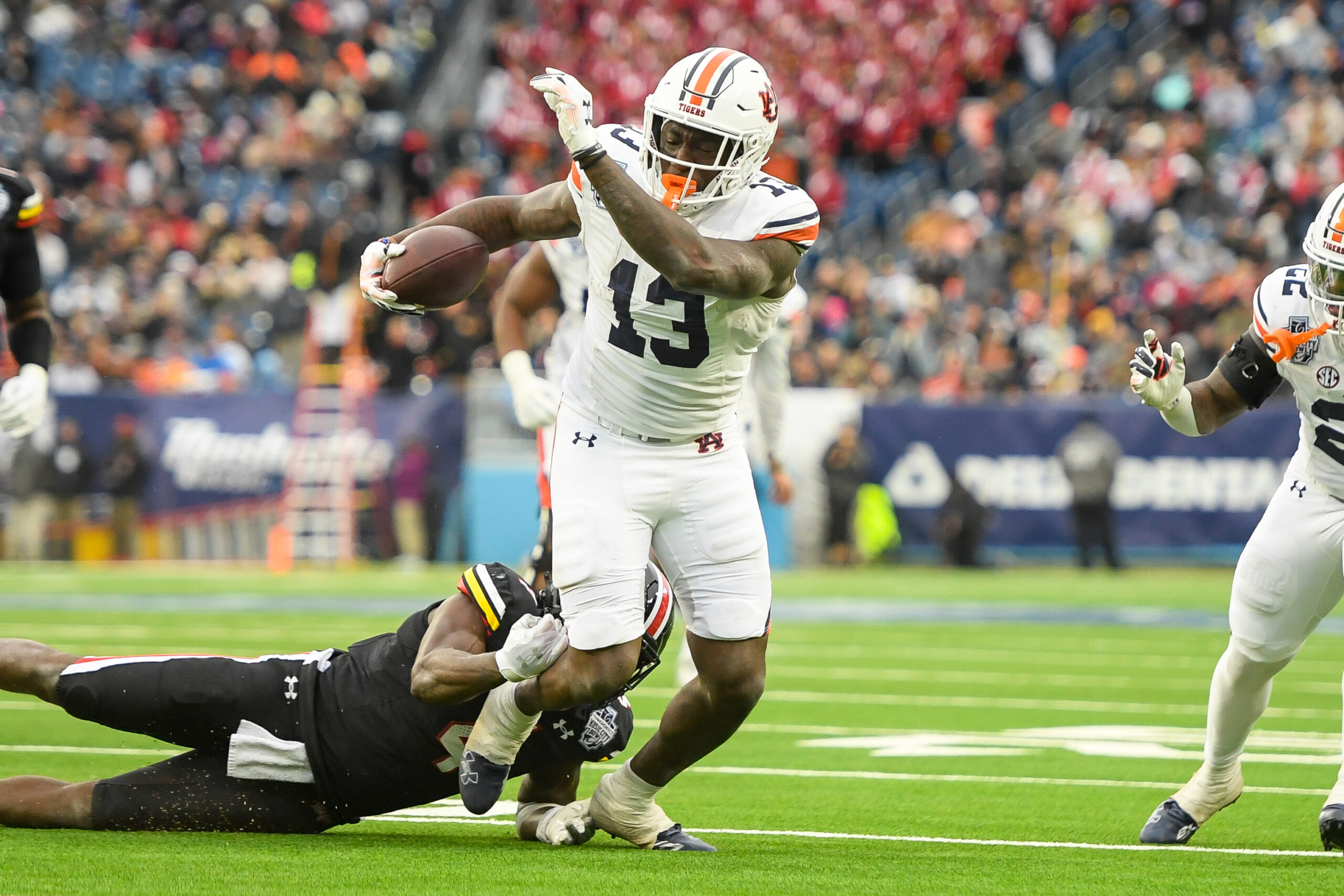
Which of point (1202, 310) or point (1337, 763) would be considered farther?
point (1202, 310)

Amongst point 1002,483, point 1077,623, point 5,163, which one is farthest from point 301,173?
point 1077,623

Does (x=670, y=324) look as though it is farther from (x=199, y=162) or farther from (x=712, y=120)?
(x=199, y=162)

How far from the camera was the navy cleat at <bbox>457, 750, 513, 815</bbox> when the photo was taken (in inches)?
154

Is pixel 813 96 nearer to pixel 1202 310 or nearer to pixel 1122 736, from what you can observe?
pixel 1202 310

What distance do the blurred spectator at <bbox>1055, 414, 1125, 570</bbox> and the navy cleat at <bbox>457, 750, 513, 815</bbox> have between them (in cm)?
1132

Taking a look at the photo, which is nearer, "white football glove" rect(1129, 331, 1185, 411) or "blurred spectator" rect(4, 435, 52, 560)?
"white football glove" rect(1129, 331, 1185, 411)

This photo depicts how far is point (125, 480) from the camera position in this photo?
15164 millimetres

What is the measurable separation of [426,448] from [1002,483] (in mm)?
5006

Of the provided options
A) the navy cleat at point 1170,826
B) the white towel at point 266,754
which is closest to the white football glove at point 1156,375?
the navy cleat at point 1170,826

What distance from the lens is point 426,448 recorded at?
14.9 meters

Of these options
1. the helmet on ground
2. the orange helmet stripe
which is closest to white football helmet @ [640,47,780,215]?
the orange helmet stripe

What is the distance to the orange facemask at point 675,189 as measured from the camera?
13.2 ft

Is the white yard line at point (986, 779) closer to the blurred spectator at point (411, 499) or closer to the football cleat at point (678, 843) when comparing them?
the football cleat at point (678, 843)

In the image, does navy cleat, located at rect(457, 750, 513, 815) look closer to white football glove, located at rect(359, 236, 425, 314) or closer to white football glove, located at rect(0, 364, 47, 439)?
white football glove, located at rect(359, 236, 425, 314)
